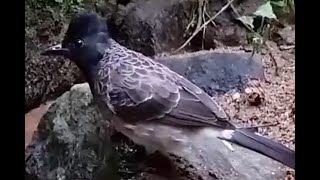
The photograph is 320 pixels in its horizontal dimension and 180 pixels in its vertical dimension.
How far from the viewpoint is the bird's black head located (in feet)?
3.99

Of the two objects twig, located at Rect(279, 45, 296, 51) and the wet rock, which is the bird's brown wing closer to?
the wet rock

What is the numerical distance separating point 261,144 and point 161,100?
20 centimetres

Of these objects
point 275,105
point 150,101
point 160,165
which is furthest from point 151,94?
point 275,105

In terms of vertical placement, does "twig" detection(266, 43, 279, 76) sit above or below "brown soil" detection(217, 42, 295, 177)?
above

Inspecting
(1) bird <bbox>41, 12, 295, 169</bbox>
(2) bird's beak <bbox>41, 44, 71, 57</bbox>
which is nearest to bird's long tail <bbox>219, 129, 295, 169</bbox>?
(1) bird <bbox>41, 12, 295, 169</bbox>

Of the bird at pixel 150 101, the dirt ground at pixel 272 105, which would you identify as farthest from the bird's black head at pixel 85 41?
the dirt ground at pixel 272 105

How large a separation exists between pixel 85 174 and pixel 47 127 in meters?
0.12

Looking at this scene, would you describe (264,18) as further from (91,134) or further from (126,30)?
(91,134)

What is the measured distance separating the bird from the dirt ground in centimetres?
2

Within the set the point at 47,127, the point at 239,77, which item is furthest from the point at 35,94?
the point at 239,77

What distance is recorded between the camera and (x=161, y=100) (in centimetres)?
118

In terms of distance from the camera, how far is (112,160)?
1209mm
